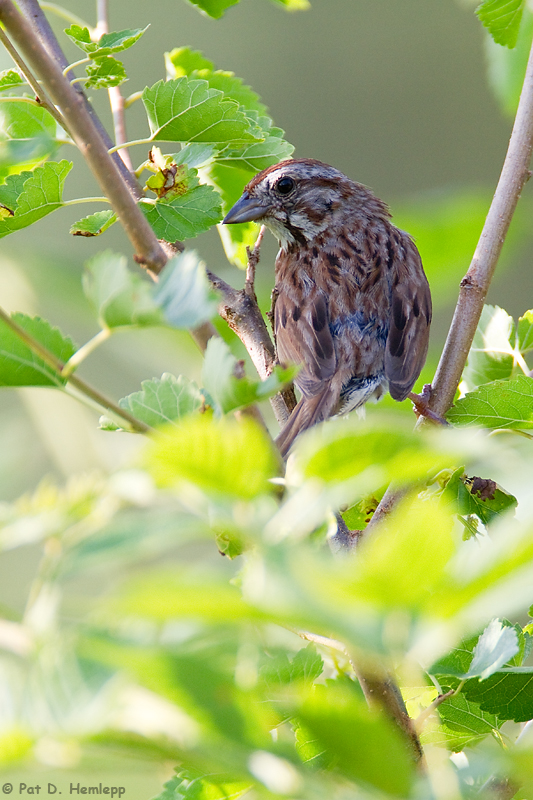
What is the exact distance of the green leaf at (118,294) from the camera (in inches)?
17.0

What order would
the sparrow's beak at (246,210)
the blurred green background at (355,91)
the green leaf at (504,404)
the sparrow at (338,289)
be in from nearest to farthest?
the green leaf at (504,404)
the sparrow's beak at (246,210)
the sparrow at (338,289)
the blurred green background at (355,91)

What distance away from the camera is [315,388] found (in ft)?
5.40

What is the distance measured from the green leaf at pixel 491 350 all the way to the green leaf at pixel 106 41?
2.19ft

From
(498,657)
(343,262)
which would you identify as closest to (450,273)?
(343,262)

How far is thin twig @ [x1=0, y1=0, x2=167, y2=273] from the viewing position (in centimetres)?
59

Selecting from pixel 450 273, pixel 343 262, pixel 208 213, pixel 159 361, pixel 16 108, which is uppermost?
pixel 16 108

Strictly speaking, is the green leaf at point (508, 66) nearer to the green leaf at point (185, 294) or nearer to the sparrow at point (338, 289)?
the sparrow at point (338, 289)

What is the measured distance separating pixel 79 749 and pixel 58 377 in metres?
0.29

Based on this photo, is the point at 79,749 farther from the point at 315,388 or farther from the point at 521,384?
the point at 315,388

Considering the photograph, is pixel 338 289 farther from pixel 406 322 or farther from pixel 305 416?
pixel 305 416

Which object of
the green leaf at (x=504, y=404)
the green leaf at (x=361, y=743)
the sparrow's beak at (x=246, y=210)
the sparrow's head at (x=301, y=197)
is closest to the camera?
the green leaf at (x=361, y=743)

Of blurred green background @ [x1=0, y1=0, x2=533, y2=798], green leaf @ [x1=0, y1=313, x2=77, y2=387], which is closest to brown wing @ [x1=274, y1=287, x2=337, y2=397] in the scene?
green leaf @ [x1=0, y1=313, x2=77, y2=387]

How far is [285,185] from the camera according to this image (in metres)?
2.04

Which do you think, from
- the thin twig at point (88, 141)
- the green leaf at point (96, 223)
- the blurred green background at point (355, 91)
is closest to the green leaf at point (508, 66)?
the green leaf at point (96, 223)
